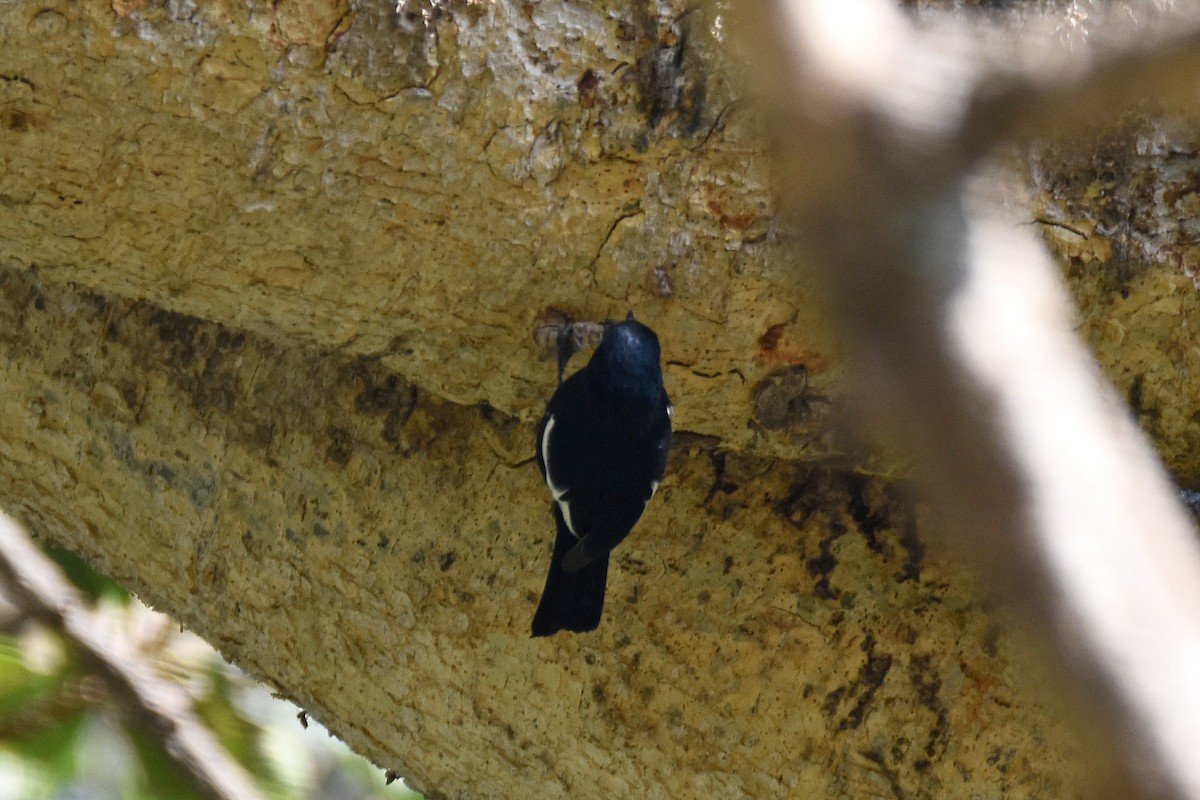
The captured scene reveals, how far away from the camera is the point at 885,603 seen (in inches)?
97.1

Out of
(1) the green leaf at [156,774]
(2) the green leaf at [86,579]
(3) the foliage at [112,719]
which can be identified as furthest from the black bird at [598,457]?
(2) the green leaf at [86,579]

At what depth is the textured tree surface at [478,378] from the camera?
196 cm

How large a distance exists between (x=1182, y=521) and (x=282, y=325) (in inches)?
74.9

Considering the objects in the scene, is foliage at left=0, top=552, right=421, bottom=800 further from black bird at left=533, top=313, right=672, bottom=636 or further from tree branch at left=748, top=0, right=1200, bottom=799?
tree branch at left=748, top=0, right=1200, bottom=799

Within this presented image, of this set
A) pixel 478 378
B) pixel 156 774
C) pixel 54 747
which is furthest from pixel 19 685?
pixel 478 378

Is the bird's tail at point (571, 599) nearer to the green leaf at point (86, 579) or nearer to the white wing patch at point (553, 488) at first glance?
the white wing patch at point (553, 488)

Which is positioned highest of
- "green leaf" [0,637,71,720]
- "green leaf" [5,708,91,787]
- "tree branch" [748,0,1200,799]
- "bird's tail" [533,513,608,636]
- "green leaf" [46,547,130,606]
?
"tree branch" [748,0,1200,799]

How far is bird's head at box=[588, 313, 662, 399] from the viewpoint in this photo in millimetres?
2137

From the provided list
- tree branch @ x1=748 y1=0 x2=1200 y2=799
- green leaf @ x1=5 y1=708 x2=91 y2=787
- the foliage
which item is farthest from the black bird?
green leaf @ x1=5 y1=708 x2=91 y2=787

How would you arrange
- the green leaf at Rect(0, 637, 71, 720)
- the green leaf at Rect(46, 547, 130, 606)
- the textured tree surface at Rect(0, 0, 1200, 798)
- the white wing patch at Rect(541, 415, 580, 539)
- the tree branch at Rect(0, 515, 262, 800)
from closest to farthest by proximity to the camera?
the textured tree surface at Rect(0, 0, 1200, 798) < the white wing patch at Rect(541, 415, 580, 539) < the green leaf at Rect(0, 637, 71, 720) < the tree branch at Rect(0, 515, 262, 800) < the green leaf at Rect(46, 547, 130, 606)

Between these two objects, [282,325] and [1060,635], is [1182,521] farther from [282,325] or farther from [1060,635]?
[282,325]

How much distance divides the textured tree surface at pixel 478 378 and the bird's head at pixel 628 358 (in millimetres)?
81

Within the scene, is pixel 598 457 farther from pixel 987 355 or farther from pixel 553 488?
pixel 987 355

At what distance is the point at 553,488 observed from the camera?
234 centimetres
